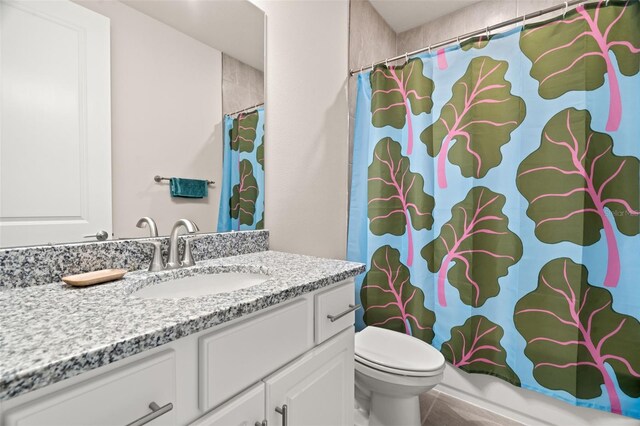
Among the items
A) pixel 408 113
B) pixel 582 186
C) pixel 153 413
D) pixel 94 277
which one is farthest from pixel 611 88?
pixel 94 277

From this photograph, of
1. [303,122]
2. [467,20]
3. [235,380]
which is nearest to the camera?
[235,380]

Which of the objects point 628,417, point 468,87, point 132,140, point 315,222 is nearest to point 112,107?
point 132,140

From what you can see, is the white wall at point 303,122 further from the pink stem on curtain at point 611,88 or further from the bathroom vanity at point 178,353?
the pink stem on curtain at point 611,88

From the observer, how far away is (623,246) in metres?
1.16

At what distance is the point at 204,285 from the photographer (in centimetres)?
99

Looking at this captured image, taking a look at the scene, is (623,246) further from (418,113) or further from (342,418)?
(342,418)

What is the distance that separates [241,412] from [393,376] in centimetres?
75

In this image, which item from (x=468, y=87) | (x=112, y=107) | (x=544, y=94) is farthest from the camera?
(x=468, y=87)

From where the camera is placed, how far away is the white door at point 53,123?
2.46ft

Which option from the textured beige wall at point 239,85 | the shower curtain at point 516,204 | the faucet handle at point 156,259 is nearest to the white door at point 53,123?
the faucet handle at point 156,259

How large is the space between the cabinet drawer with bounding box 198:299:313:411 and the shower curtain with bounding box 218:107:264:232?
624 millimetres

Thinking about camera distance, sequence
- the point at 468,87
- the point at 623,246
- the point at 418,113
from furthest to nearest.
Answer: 1. the point at 418,113
2. the point at 468,87
3. the point at 623,246

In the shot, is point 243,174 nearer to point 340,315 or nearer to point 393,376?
point 340,315

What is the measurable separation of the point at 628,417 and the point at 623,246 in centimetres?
72
